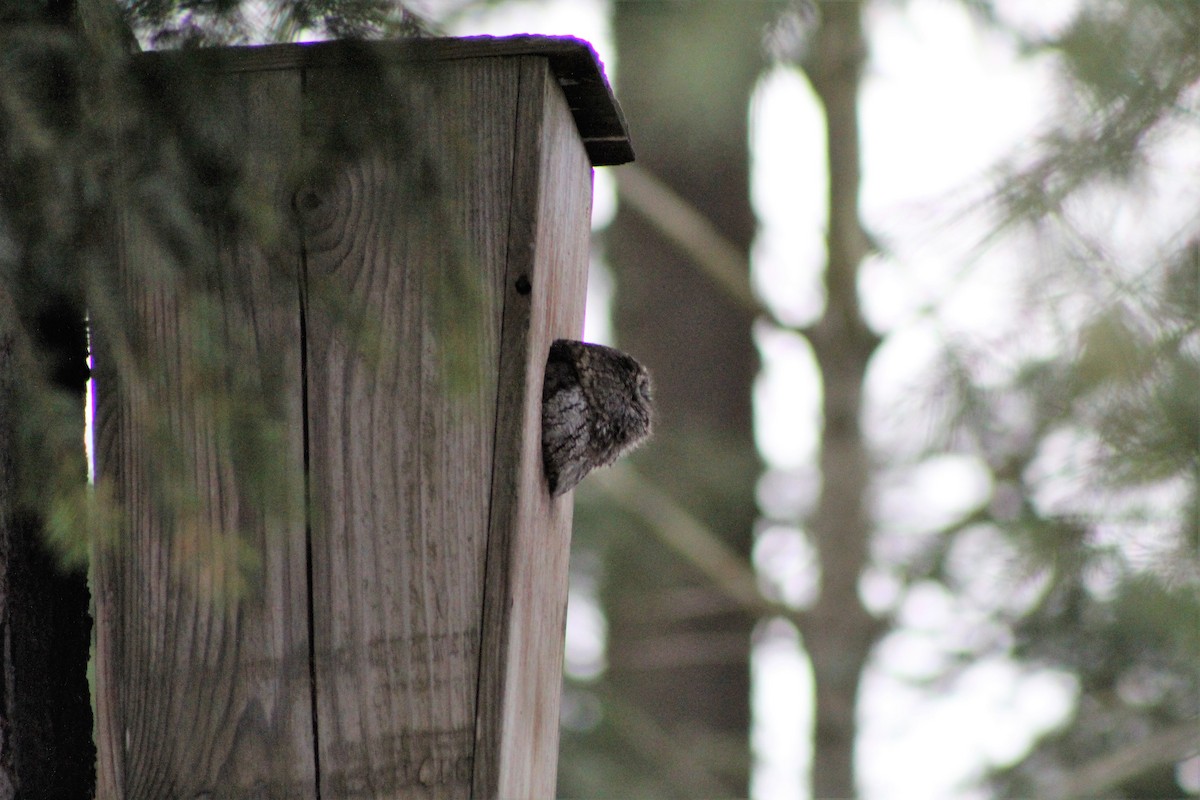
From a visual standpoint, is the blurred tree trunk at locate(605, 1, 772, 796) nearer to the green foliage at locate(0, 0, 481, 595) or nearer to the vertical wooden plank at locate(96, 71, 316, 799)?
the vertical wooden plank at locate(96, 71, 316, 799)

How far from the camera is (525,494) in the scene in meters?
1.62

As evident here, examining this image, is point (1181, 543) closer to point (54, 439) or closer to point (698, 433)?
point (54, 439)

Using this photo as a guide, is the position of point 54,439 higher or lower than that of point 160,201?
lower

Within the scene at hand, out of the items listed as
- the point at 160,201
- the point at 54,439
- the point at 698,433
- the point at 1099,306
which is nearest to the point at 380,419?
the point at 160,201

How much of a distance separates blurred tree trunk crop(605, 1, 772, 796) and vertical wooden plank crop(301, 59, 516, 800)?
4.32 metres

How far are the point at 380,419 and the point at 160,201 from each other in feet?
1.44

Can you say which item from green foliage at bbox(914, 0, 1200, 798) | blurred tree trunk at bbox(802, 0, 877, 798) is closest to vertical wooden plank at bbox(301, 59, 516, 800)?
green foliage at bbox(914, 0, 1200, 798)

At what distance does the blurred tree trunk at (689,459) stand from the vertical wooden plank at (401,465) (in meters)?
4.32

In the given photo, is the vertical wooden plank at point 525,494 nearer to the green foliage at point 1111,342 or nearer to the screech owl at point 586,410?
the screech owl at point 586,410

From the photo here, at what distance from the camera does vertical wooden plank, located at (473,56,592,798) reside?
157cm

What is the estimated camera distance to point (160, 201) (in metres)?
1.26

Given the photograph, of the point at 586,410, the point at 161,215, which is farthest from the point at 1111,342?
the point at 161,215

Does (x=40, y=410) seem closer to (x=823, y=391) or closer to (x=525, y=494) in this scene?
(x=525, y=494)

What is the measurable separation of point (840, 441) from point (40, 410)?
4.39 m
